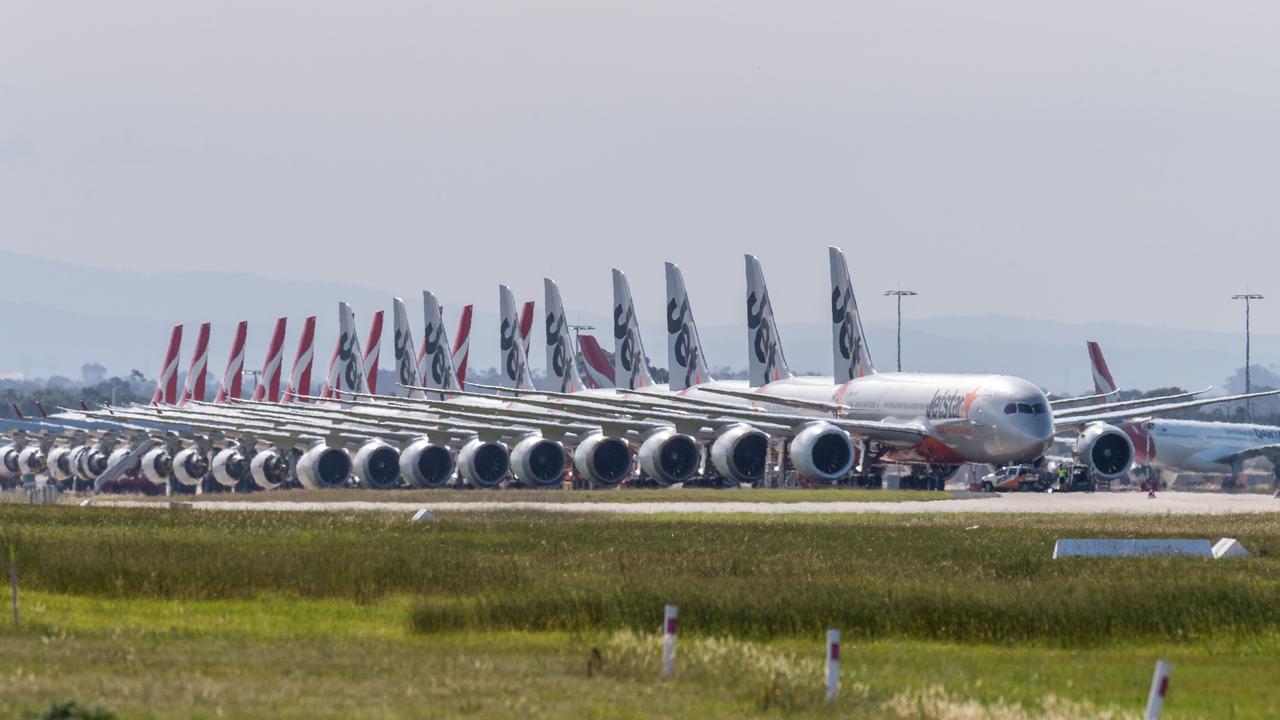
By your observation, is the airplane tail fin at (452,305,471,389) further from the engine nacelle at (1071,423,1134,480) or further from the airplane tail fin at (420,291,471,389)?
the engine nacelle at (1071,423,1134,480)

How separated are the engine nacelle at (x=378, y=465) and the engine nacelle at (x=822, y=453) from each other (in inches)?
1189

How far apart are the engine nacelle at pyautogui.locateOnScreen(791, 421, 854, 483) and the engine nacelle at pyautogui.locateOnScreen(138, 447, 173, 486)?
60720mm

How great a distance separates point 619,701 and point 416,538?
91.3ft

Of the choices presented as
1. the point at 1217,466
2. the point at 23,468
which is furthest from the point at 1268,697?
the point at 23,468

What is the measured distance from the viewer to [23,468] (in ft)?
536

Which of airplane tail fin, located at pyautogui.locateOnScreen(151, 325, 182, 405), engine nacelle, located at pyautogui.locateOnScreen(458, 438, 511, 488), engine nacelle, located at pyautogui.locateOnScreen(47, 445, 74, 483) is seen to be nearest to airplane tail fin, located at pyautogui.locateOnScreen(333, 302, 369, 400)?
engine nacelle, located at pyautogui.locateOnScreen(47, 445, 74, 483)

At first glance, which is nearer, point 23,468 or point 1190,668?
point 1190,668

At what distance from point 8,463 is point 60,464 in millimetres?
11156

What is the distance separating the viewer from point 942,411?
3332 inches

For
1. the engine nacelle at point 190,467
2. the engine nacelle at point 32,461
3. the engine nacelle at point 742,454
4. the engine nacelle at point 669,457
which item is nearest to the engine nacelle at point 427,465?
the engine nacelle at point 669,457

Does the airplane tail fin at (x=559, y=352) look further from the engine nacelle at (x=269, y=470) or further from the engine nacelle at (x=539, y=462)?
the engine nacelle at (x=539, y=462)

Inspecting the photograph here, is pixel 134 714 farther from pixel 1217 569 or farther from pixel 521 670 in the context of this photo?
pixel 1217 569

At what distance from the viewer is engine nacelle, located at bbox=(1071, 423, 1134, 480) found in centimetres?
8644

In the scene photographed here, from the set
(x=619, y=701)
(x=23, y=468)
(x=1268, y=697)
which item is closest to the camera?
(x=619, y=701)
